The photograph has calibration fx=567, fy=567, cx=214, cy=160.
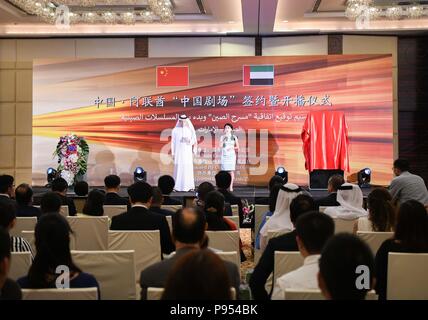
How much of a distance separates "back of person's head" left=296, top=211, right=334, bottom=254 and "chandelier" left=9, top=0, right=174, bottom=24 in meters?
7.71

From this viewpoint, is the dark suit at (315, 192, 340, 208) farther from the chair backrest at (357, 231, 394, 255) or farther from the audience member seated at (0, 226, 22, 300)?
the audience member seated at (0, 226, 22, 300)

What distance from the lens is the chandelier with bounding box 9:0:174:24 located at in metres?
9.78

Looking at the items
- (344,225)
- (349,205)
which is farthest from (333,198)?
(344,225)

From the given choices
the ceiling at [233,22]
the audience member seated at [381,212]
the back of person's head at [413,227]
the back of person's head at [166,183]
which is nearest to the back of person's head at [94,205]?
the back of person's head at [166,183]

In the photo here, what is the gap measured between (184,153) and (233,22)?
2.88 meters

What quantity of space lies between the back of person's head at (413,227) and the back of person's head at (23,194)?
132 inches

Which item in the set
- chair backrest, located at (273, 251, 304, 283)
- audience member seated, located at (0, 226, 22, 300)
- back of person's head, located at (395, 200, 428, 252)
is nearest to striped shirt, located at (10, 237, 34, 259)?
audience member seated, located at (0, 226, 22, 300)

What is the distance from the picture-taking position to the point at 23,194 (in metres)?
5.16

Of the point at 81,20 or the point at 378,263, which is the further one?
the point at 81,20

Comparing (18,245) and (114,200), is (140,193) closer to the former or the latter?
(18,245)

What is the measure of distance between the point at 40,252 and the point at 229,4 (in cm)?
848
